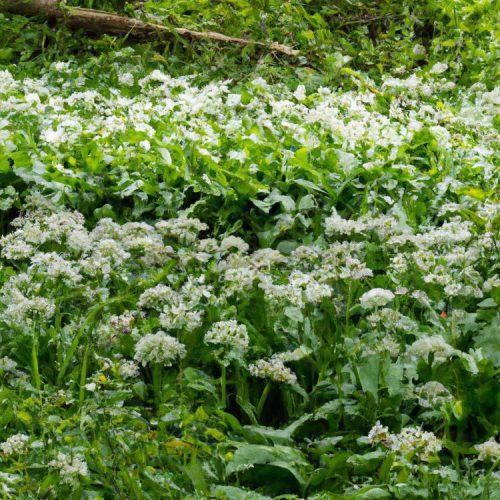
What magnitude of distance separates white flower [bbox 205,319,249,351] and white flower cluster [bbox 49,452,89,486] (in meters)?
0.65

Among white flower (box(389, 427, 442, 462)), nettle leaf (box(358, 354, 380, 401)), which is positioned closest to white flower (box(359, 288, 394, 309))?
nettle leaf (box(358, 354, 380, 401))

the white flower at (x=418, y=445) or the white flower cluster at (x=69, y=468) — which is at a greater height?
the white flower at (x=418, y=445)

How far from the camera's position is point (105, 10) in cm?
739

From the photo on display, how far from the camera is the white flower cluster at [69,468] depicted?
234 cm

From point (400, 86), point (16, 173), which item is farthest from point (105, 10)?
point (16, 173)

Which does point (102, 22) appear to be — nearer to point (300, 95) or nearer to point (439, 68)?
point (300, 95)

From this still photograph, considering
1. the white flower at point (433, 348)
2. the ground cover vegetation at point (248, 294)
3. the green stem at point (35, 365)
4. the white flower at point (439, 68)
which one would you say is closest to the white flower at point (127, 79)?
the ground cover vegetation at point (248, 294)

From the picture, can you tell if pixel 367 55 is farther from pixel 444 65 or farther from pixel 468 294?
pixel 468 294

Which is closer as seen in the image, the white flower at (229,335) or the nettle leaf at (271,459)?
the nettle leaf at (271,459)

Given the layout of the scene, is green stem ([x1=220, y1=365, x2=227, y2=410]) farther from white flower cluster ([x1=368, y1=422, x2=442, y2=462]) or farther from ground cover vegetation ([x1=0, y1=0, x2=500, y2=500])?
white flower cluster ([x1=368, y1=422, x2=442, y2=462])

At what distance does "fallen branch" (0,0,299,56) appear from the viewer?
22.7 ft

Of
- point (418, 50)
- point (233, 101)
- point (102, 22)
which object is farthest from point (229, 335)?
point (102, 22)

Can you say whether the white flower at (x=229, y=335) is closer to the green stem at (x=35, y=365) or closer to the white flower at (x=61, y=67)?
the green stem at (x=35, y=365)

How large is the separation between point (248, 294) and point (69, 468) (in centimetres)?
110
